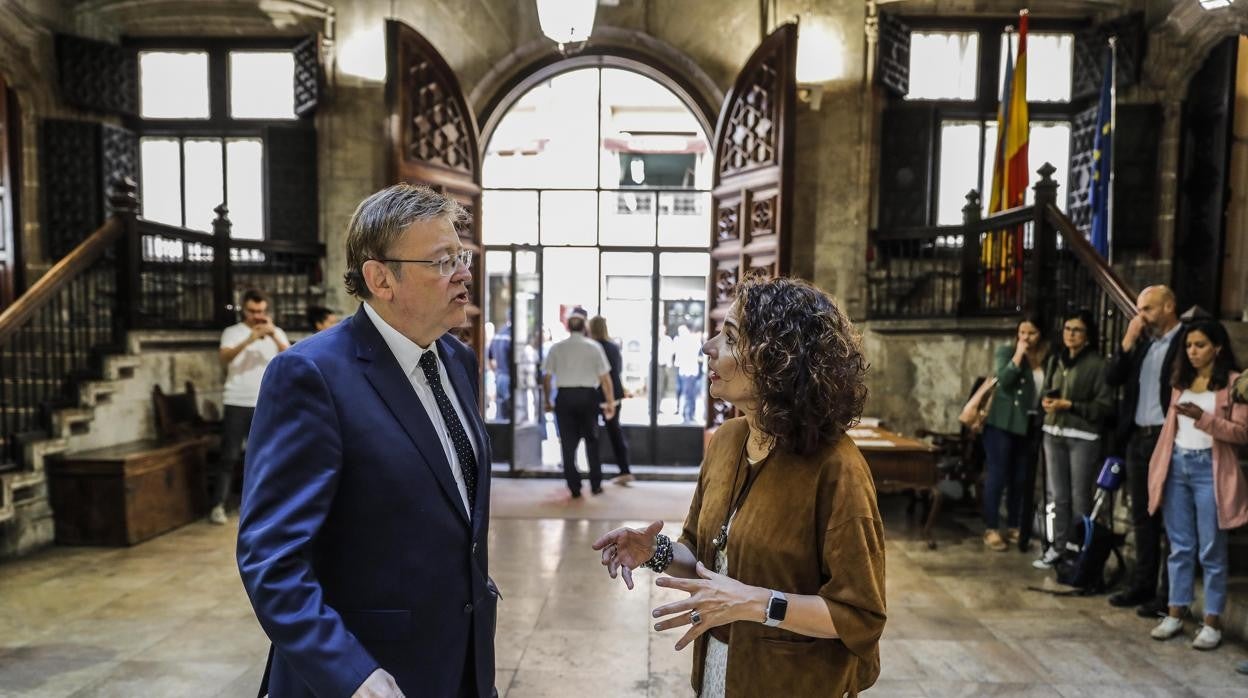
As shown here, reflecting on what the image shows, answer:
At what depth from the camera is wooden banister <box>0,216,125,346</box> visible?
15.9 ft

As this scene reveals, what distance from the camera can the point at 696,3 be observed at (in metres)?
7.56

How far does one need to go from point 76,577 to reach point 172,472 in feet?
3.99

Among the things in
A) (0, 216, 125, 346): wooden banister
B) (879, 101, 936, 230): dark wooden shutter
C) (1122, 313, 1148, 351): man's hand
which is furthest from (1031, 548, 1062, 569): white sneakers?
(0, 216, 125, 346): wooden banister

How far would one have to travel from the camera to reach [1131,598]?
4078 mm

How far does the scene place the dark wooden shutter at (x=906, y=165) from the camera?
24.0ft

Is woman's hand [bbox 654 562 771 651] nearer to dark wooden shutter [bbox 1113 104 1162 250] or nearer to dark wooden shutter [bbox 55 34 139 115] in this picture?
dark wooden shutter [bbox 1113 104 1162 250]

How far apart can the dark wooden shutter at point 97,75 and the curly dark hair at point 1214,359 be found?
9.41m

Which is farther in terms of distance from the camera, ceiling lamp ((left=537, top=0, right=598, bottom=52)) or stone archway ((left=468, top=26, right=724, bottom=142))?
stone archway ((left=468, top=26, right=724, bottom=142))

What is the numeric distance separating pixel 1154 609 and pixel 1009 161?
4174mm

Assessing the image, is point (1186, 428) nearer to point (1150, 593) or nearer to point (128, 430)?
point (1150, 593)

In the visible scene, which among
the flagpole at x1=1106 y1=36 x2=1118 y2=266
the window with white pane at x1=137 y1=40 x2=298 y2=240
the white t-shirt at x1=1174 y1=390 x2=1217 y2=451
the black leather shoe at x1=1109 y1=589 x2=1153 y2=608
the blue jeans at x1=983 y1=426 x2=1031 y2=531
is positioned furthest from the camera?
the window with white pane at x1=137 y1=40 x2=298 y2=240

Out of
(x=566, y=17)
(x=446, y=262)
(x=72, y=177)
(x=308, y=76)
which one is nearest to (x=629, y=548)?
(x=446, y=262)

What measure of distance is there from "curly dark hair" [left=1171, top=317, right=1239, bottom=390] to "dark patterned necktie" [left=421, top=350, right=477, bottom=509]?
385 centimetres

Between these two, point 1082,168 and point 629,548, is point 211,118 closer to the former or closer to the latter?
point 629,548
